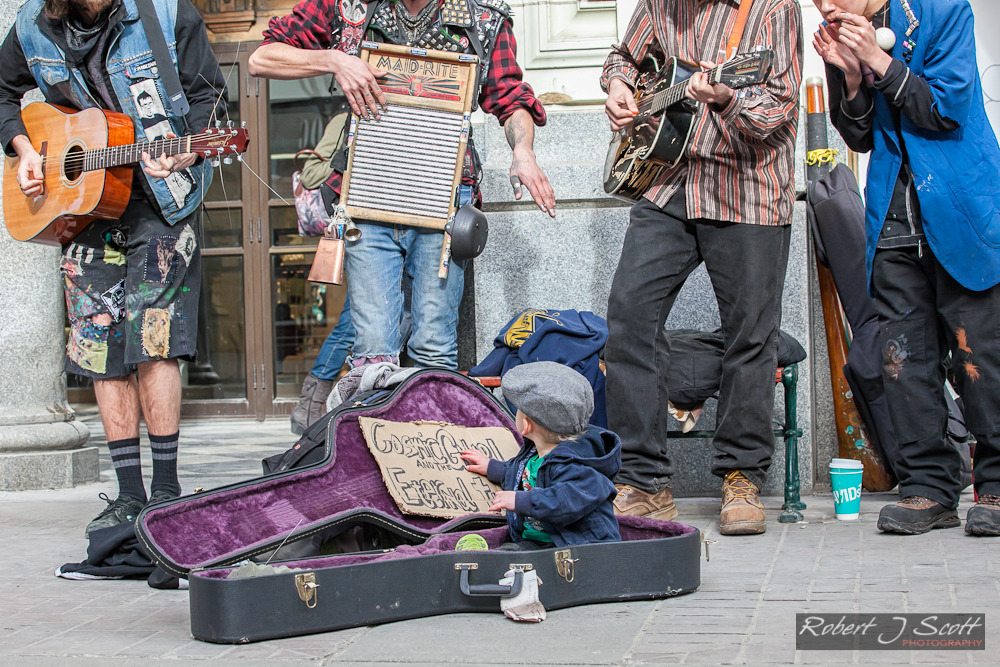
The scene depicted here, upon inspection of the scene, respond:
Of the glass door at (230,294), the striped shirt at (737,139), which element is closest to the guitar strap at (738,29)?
the striped shirt at (737,139)

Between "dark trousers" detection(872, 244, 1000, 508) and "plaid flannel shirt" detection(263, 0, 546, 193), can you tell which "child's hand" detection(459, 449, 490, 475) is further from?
"dark trousers" detection(872, 244, 1000, 508)

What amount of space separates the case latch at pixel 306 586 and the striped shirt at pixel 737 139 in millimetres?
1925

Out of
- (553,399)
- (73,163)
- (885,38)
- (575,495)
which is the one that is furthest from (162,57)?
(885,38)

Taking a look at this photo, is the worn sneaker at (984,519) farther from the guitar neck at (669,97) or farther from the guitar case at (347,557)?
the guitar neck at (669,97)

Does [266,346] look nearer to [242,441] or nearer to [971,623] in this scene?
[242,441]

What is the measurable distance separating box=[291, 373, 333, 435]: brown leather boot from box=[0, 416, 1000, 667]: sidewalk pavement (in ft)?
7.32

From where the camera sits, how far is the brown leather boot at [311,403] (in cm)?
601

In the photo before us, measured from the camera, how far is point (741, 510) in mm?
3695

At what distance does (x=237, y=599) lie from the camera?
2.42 metres

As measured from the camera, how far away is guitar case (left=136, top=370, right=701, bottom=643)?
2457 millimetres

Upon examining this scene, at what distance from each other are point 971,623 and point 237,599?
5.31 feet

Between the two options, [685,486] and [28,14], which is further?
[685,486]

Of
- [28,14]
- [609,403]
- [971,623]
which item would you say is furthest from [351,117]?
[971,623]

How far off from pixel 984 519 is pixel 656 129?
5.41 ft
